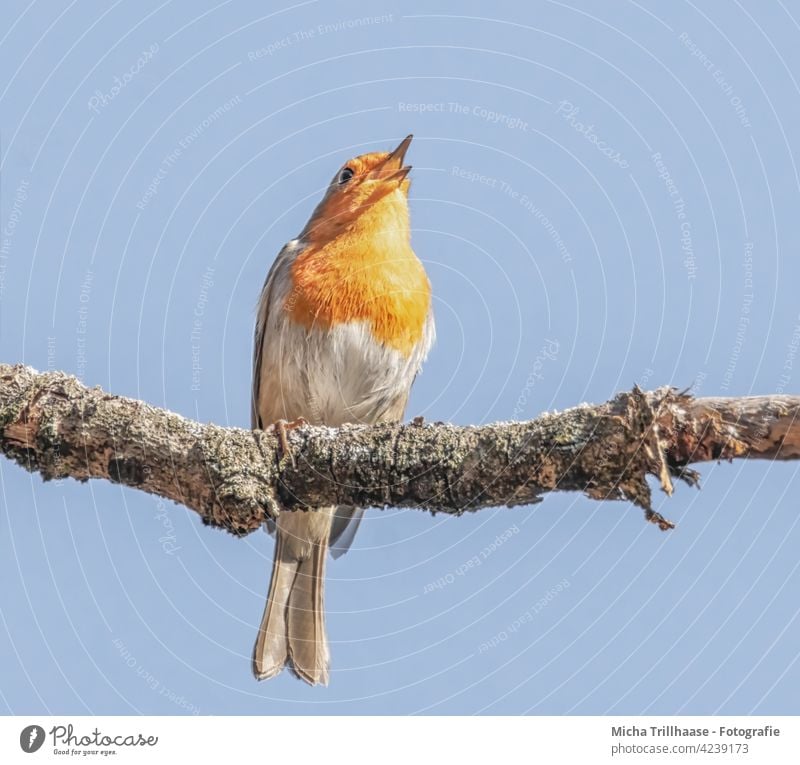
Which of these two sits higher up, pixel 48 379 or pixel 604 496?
pixel 48 379

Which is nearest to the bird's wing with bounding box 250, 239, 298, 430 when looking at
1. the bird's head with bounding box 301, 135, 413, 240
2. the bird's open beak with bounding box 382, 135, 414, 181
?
the bird's head with bounding box 301, 135, 413, 240

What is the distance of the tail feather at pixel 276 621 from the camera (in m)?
7.98

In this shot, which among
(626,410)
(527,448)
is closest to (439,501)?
(527,448)

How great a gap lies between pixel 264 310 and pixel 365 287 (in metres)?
1.25

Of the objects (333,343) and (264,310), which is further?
(264,310)

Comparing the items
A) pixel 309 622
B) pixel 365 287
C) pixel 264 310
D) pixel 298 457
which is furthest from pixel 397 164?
pixel 309 622

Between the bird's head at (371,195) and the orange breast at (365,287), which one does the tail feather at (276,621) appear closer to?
the orange breast at (365,287)

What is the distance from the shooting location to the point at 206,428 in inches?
234

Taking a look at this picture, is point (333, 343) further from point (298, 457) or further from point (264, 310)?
point (298, 457)

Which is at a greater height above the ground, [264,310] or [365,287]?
[264,310]

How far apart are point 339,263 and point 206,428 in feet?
8.25

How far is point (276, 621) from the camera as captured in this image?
8.24 metres

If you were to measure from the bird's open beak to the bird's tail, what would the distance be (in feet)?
10.5
